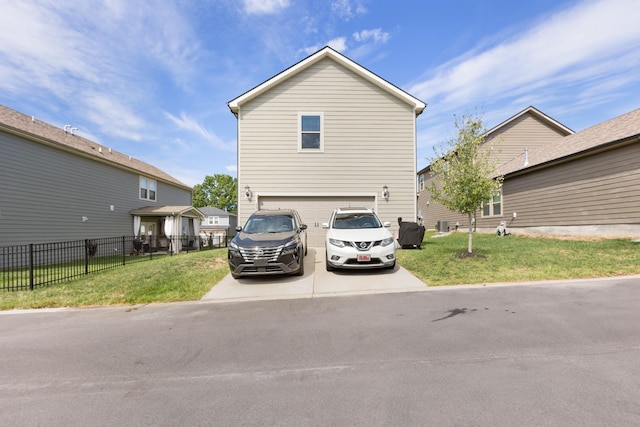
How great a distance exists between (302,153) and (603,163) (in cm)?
1184

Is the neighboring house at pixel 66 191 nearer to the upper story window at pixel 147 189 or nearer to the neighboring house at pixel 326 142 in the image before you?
the upper story window at pixel 147 189

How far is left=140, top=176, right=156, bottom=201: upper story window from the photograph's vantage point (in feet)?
70.3

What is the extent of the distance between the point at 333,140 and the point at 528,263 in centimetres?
816

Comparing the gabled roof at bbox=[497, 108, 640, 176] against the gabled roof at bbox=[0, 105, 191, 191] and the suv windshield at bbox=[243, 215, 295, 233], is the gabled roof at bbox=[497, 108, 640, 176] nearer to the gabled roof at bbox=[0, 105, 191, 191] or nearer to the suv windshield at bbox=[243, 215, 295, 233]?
the suv windshield at bbox=[243, 215, 295, 233]

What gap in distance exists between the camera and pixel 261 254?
692 cm

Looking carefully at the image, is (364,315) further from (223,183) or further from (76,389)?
(223,183)

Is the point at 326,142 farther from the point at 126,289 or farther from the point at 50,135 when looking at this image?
the point at 50,135

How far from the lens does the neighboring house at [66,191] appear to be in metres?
12.4

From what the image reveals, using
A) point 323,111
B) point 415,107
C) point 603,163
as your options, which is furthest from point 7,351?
point 603,163

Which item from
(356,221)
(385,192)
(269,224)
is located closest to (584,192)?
(385,192)

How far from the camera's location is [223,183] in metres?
64.6

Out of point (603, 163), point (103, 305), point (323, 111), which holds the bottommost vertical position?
point (103, 305)

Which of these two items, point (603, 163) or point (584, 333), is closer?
point (584, 333)

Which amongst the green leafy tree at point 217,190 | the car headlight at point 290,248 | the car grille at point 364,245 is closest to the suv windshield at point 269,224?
the car headlight at point 290,248
